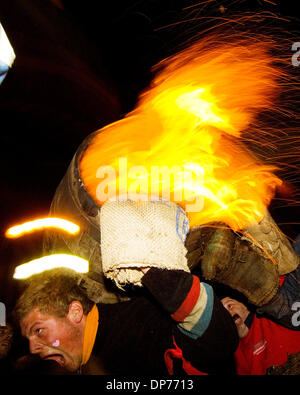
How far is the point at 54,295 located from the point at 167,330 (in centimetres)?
94

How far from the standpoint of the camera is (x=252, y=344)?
2.40 meters

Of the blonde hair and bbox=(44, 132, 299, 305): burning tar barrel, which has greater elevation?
bbox=(44, 132, 299, 305): burning tar barrel

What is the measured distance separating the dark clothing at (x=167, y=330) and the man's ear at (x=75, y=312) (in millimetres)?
176

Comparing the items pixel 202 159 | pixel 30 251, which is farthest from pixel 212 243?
pixel 30 251

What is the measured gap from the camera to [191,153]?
→ 6.15ft

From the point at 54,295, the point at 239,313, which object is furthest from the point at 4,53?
the point at 239,313

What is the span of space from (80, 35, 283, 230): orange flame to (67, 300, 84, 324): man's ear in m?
0.94

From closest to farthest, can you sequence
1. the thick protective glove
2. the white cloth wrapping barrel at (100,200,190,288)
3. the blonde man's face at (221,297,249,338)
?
1. the white cloth wrapping barrel at (100,200,190,288)
2. the thick protective glove
3. the blonde man's face at (221,297,249,338)

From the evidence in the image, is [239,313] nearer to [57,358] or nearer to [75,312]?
[75,312]

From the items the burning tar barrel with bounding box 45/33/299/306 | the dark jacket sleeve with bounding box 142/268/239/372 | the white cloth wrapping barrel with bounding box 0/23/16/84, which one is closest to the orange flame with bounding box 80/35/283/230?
the burning tar barrel with bounding box 45/33/299/306

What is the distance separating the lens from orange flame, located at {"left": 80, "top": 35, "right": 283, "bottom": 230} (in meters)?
1.69

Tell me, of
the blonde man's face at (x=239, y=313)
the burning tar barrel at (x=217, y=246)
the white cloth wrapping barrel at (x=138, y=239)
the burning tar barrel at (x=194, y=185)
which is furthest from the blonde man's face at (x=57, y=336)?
the blonde man's face at (x=239, y=313)

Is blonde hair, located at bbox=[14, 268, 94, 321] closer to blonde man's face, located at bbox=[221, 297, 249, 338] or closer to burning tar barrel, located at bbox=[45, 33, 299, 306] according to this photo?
burning tar barrel, located at bbox=[45, 33, 299, 306]
